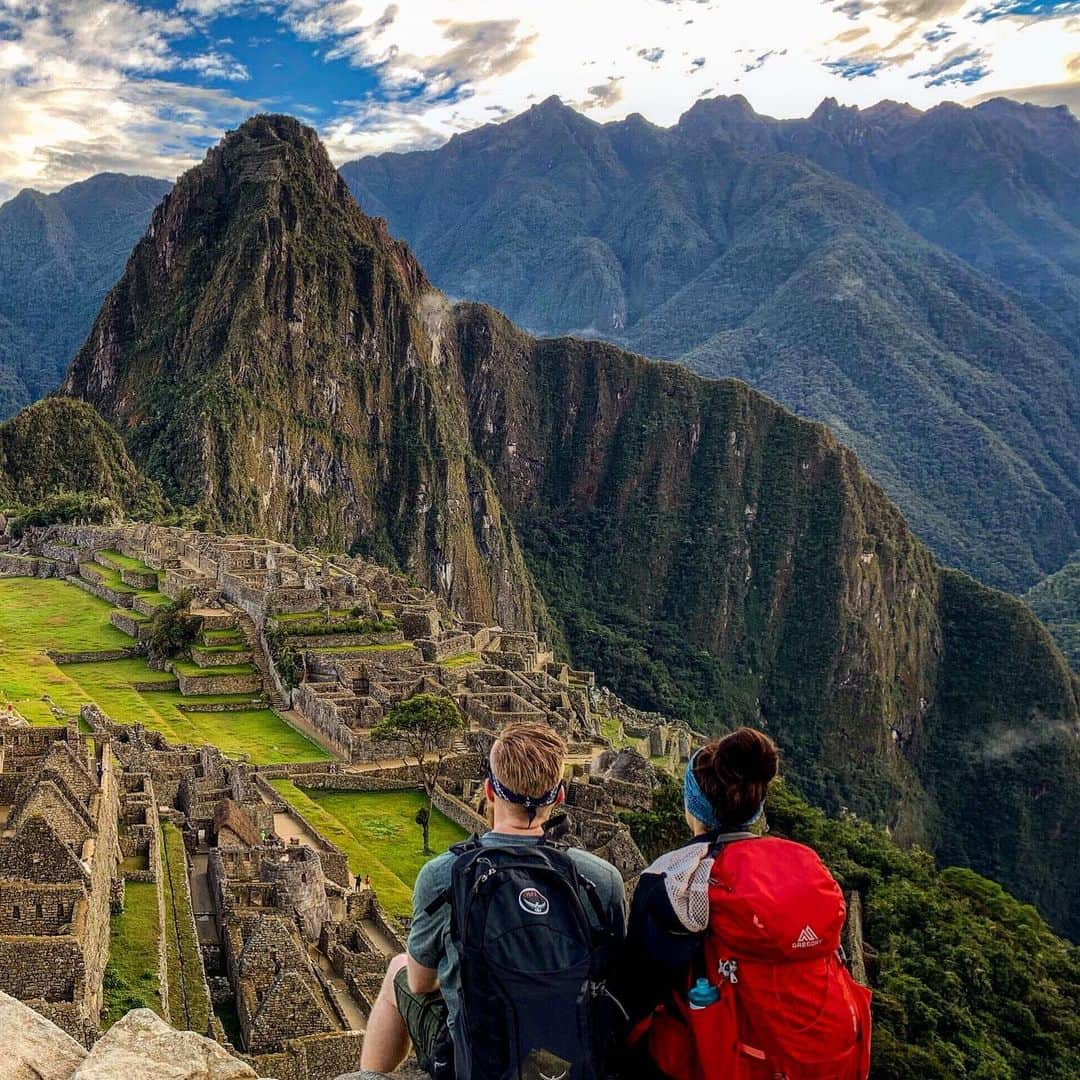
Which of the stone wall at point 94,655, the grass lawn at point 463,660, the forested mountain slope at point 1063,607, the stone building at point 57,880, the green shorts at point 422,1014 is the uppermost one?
the green shorts at point 422,1014

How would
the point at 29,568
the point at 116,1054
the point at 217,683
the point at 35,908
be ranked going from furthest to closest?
the point at 29,568 < the point at 217,683 < the point at 35,908 < the point at 116,1054

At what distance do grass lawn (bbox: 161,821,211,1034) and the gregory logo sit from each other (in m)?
9.58

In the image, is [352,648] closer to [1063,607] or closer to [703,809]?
[703,809]

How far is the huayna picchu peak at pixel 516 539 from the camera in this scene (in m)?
131

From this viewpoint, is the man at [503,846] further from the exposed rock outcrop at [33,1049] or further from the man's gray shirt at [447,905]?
the exposed rock outcrop at [33,1049]

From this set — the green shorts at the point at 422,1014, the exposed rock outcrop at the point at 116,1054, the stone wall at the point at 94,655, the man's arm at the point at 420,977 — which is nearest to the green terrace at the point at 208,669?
the stone wall at the point at 94,655

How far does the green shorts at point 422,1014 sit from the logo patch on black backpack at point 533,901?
1.14 metres

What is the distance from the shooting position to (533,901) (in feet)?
15.6

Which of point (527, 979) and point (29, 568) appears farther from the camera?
point (29, 568)

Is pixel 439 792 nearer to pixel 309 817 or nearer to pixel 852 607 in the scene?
pixel 309 817

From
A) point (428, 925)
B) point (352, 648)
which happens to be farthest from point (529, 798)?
point (352, 648)

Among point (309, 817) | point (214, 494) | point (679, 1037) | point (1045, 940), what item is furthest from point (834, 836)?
point (214, 494)

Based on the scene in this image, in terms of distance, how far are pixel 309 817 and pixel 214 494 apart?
324 ft

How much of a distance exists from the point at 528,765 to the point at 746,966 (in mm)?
1352
